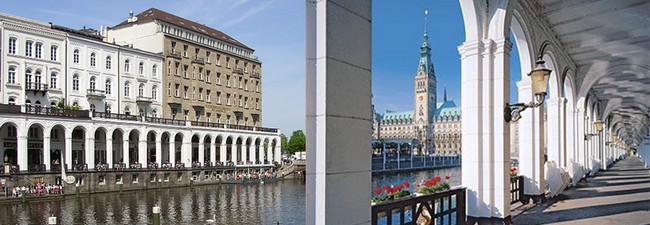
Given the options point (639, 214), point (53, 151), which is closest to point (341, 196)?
point (639, 214)

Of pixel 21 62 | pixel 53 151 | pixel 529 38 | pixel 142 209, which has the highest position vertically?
pixel 21 62

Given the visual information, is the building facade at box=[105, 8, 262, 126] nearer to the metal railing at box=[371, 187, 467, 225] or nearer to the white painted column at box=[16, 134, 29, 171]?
the white painted column at box=[16, 134, 29, 171]

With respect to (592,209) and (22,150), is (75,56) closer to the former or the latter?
(22,150)

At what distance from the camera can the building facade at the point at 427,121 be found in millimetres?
155750

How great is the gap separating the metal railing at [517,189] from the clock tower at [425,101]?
14562cm

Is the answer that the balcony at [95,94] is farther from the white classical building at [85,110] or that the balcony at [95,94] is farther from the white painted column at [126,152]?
the white painted column at [126,152]

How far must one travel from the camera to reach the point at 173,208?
30469mm

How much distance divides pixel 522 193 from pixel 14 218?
84.6 ft

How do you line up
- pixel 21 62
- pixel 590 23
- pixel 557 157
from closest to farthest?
1. pixel 590 23
2. pixel 557 157
3. pixel 21 62

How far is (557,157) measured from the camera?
15750mm

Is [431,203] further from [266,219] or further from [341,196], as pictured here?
[266,219]

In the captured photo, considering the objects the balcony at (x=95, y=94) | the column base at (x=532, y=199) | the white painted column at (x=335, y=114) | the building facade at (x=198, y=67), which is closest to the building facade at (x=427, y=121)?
the building facade at (x=198, y=67)

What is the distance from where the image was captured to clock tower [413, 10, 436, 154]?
159000 mm

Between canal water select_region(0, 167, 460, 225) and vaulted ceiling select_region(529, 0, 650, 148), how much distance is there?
39.2 feet
